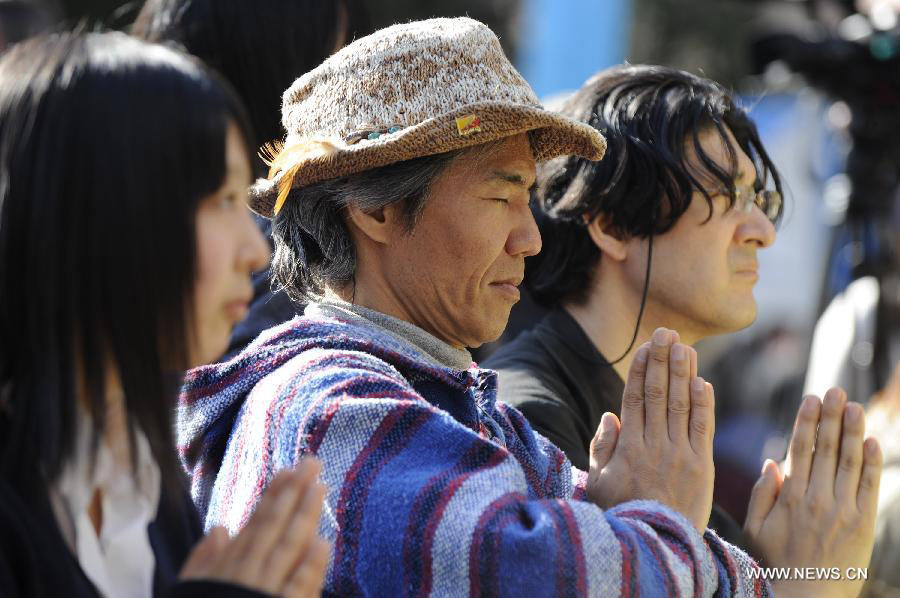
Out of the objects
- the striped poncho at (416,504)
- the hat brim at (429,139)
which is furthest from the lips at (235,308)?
the hat brim at (429,139)

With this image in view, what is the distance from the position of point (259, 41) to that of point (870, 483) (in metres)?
1.55

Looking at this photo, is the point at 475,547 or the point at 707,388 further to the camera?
the point at 707,388

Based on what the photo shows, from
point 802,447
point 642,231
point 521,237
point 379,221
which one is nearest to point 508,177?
point 521,237

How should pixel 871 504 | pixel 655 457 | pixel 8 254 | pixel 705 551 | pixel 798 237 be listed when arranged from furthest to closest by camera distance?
pixel 798 237
pixel 871 504
pixel 655 457
pixel 705 551
pixel 8 254

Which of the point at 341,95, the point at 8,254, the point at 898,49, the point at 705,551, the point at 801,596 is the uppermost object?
the point at 898,49

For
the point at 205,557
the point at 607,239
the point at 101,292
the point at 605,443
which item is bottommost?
the point at 205,557

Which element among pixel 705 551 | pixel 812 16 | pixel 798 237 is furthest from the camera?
pixel 798 237

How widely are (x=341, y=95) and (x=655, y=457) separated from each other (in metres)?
0.72

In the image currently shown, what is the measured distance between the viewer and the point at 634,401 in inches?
71.9

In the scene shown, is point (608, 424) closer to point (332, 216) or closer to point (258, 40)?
point (332, 216)

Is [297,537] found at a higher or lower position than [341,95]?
lower

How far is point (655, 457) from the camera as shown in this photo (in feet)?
5.80

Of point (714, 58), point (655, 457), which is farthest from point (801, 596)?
point (714, 58)

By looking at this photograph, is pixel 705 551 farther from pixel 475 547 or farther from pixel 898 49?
pixel 898 49
